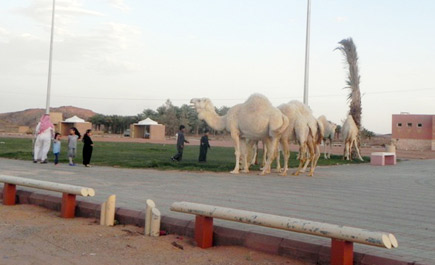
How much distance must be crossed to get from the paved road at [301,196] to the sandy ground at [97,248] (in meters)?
0.85

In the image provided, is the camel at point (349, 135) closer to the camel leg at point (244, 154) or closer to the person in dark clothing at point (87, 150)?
the camel leg at point (244, 154)

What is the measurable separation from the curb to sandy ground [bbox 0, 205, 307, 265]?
0.38 ft

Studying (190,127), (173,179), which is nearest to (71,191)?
(173,179)

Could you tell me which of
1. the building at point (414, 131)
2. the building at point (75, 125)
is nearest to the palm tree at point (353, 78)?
the building at point (414, 131)

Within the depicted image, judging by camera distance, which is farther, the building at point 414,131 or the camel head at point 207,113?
the building at point 414,131

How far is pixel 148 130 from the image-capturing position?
7150 centimetres

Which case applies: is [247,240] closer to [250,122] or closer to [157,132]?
[250,122]

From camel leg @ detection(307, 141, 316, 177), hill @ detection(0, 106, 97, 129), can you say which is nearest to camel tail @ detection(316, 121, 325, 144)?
camel leg @ detection(307, 141, 316, 177)

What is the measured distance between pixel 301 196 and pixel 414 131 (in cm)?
4988

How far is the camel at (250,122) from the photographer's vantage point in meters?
17.8

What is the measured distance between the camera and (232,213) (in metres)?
6.90

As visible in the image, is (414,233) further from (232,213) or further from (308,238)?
(232,213)

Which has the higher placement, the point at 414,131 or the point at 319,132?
the point at 414,131

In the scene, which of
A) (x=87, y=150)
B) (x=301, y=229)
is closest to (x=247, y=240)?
(x=301, y=229)
